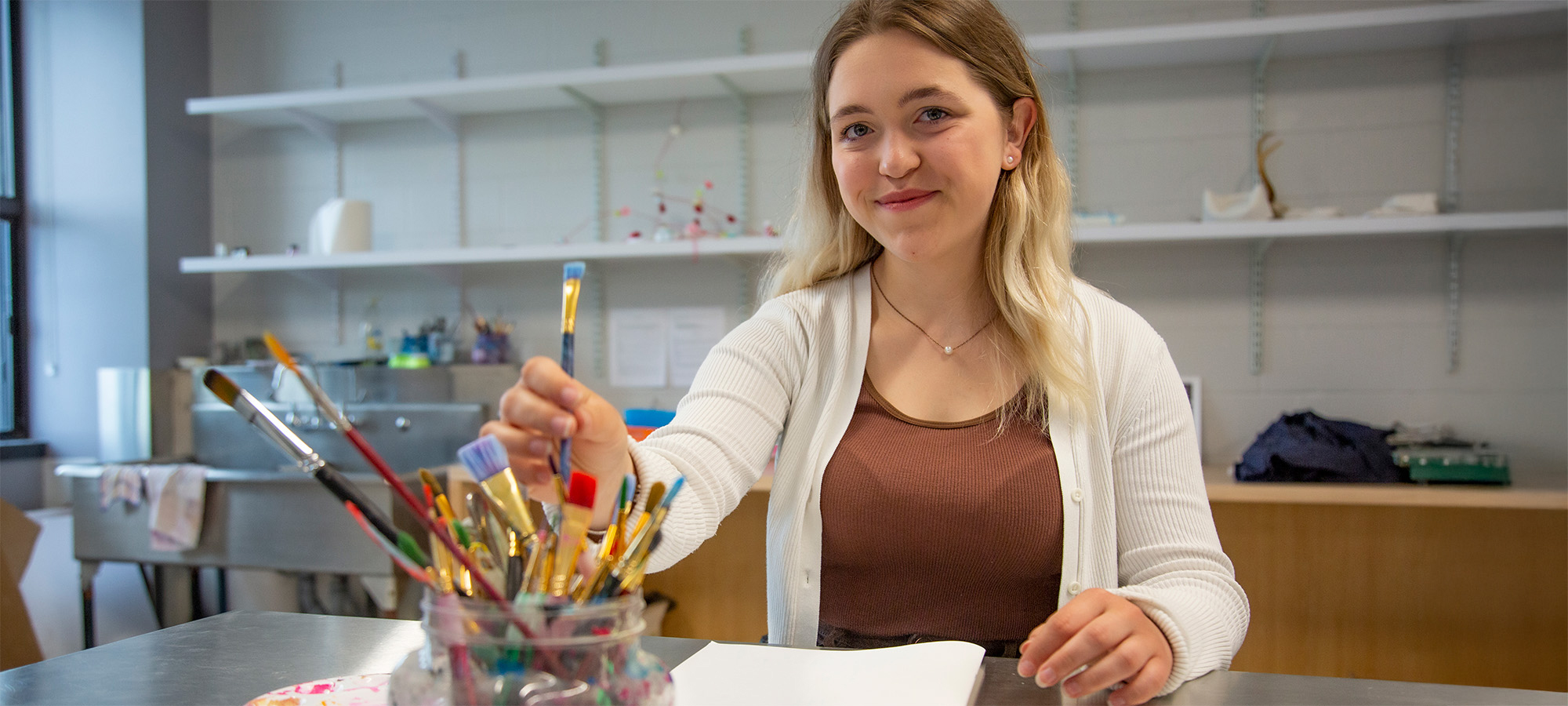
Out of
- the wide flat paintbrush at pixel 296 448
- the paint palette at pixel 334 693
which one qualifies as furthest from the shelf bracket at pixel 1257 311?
the wide flat paintbrush at pixel 296 448

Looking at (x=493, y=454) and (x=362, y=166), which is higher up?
(x=362, y=166)

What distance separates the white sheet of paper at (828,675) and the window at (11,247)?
343 cm

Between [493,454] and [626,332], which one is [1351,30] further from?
[493,454]

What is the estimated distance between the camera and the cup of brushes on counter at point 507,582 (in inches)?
18.0

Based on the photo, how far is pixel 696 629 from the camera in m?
2.55

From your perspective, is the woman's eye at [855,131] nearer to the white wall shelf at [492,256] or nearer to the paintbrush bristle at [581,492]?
the paintbrush bristle at [581,492]

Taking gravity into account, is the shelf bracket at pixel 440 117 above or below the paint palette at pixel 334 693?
above

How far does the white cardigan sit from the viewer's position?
941 mm

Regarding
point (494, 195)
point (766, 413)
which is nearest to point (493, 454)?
point (766, 413)

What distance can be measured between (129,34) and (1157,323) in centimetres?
325

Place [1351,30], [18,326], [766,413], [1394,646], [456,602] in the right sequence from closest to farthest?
[456,602] < [766,413] < [1394,646] < [1351,30] < [18,326]

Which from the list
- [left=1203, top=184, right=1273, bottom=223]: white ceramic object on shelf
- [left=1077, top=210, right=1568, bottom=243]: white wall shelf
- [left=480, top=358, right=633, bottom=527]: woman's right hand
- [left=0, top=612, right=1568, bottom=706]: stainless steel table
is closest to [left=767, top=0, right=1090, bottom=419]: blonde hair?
[left=0, top=612, right=1568, bottom=706]: stainless steel table

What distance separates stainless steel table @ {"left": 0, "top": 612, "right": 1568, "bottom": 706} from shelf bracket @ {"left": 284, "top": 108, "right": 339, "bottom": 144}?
2.58m

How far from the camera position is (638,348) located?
117 inches
